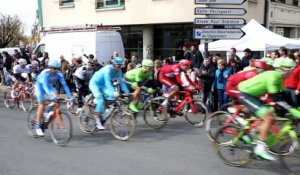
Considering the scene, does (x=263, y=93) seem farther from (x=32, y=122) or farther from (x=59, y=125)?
(x=32, y=122)

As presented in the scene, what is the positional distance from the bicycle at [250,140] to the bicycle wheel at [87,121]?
3.43 metres

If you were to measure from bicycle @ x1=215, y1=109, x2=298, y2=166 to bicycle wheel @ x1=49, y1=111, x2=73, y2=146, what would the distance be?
3088 millimetres

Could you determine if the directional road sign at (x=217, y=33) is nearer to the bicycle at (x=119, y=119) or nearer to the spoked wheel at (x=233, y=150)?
the bicycle at (x=119, y=119)

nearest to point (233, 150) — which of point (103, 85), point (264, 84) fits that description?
point (264, 84)

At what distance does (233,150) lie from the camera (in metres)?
6.51

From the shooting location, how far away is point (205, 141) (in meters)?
8.30

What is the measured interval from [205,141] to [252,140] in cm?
210

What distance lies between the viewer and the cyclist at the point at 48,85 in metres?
8.14

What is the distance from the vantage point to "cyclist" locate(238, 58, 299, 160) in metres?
5.88

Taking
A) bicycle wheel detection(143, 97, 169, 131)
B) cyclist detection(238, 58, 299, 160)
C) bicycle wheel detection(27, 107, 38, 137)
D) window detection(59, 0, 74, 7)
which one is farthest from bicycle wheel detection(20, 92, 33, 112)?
window detection(59, 0, 74, 7)

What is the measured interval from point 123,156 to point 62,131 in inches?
64.0

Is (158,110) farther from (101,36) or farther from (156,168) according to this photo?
(101,36)

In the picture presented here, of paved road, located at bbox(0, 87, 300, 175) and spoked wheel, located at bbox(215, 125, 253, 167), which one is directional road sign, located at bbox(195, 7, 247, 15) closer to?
paved road, located at bbox(0, 87, 300, 175)

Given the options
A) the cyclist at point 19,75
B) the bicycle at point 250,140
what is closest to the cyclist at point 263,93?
the bicycle at point 250,140
